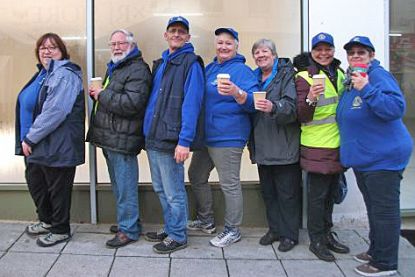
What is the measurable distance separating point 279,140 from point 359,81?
88 centimetres

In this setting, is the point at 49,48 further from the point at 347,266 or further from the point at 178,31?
the point at 347,266

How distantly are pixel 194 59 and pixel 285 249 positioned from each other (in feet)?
5.63

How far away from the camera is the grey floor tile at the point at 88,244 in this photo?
4.10 meters

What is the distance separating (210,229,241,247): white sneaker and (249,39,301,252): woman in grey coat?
385 millimetres

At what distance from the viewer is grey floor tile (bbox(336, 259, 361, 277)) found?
147 inches

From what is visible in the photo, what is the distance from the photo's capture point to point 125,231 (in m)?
4.25

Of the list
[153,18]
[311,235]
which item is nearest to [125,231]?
[311,235]

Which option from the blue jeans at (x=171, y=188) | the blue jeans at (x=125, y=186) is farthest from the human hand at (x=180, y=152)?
the blue jeans at (x=125, y=186)

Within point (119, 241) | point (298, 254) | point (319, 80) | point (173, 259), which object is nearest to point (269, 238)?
point (298, 254)

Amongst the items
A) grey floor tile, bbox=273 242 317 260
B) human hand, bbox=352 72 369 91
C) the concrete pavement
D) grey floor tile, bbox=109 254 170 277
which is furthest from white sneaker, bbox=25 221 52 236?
human hand, bbox=352 72 369 91

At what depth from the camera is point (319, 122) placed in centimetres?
384

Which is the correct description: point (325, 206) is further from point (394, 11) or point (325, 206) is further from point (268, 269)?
point (394, 11)

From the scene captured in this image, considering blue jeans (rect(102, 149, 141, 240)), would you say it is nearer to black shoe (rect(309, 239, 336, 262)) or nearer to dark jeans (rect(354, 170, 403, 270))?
black shoe (rect(309, 239, 336, 262))

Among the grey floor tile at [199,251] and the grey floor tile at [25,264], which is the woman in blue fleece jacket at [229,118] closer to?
the grey floor tile at [199,251]
